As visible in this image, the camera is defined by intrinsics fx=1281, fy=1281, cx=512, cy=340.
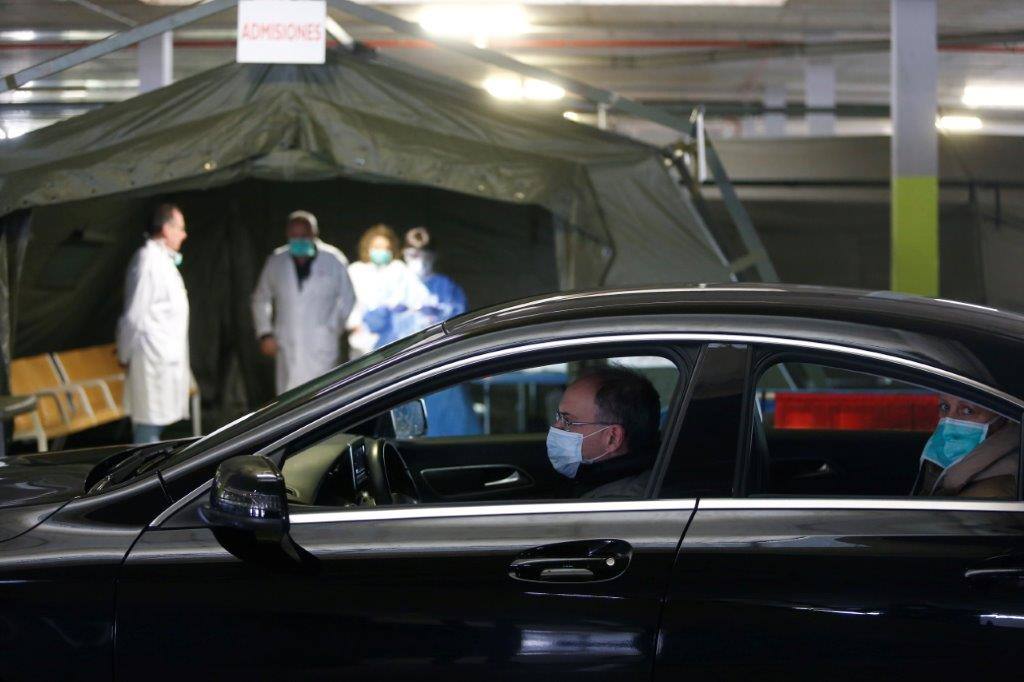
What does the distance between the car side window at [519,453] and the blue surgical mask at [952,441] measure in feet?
2.04

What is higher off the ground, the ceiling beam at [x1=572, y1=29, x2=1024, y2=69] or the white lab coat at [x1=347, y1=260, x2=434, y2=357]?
the ceiling beam at [x1=572, y1=29, x2=1024, y2=69]

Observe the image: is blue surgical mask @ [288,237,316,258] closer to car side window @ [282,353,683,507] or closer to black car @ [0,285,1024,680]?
car side window @ [282,353,683,507]

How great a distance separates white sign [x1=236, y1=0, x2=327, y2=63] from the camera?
729cm

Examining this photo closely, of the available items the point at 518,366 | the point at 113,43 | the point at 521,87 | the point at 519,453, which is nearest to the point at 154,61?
the point at 113,43

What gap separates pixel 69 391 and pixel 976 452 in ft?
26.2

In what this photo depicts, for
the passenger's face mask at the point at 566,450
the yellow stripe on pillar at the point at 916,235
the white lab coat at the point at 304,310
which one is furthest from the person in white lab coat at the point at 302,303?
the passenger's face mask at the point at 566,450

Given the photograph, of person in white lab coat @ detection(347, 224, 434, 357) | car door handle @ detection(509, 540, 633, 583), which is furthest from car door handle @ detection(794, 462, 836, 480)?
person in white lab coat @ detection(347, 224, 434, 357)

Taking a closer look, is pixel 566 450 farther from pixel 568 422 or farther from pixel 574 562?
pixel 574 562

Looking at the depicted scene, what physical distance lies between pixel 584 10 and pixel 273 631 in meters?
10.9

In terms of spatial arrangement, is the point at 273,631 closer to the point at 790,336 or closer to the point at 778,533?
the point at 778,533

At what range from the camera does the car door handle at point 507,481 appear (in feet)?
11.8

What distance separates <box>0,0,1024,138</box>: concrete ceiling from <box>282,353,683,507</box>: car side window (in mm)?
5432

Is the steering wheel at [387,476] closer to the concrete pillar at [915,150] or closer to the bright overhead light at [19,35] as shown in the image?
the concrete pillar at [915,150]

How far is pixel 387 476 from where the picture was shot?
125 inches
